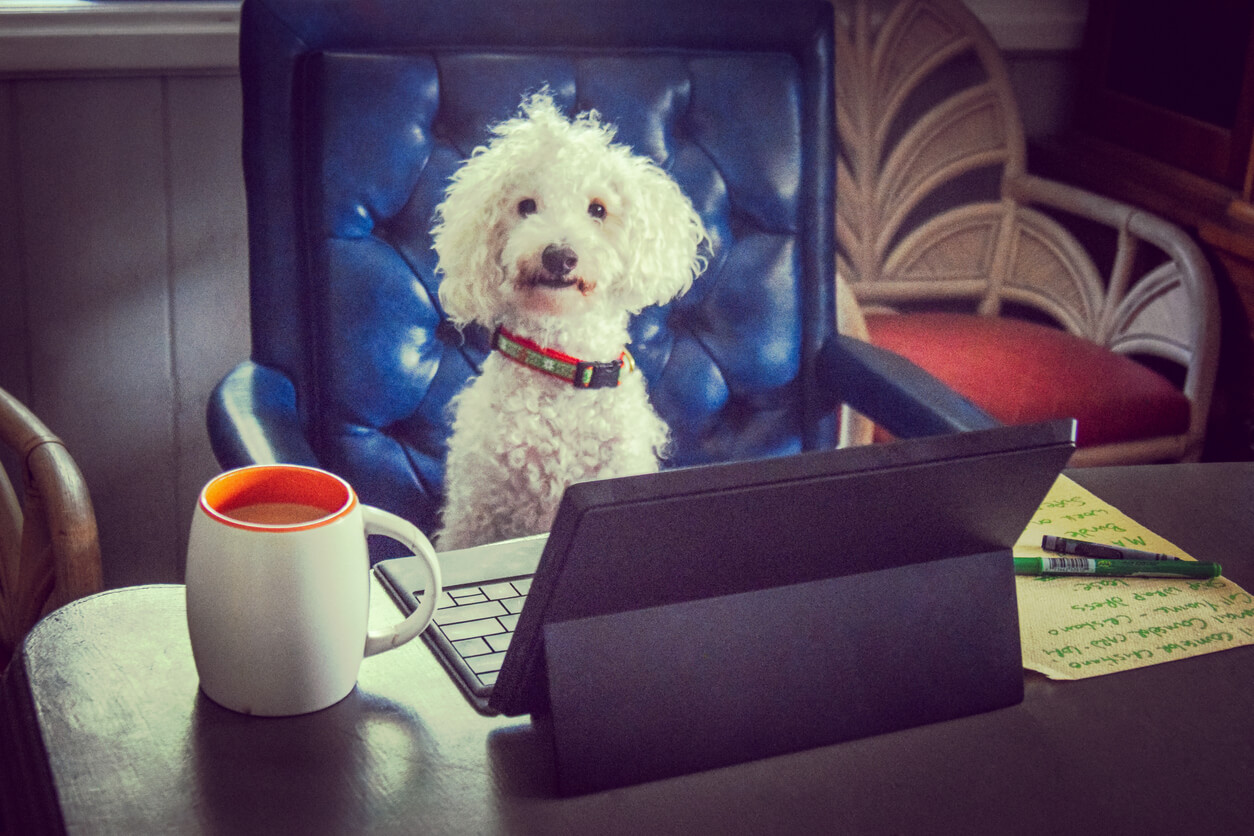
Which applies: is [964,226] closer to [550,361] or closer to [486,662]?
[550,361]

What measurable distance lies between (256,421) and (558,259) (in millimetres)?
289

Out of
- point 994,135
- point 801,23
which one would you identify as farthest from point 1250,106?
point 801,23

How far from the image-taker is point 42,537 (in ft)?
3.51

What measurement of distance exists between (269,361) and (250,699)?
22.4 inches

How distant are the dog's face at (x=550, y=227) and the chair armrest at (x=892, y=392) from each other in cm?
25

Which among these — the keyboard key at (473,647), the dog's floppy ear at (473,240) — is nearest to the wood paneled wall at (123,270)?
the dog's floppy ear at (473,240)

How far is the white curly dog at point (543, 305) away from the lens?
1.08 m

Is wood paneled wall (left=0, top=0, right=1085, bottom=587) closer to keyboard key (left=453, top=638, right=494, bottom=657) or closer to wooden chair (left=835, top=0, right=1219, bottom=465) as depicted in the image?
wooden chair (left=835, top=0, right=1219, bottom=465)

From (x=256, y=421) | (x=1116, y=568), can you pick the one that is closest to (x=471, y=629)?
(x=256, y=421)

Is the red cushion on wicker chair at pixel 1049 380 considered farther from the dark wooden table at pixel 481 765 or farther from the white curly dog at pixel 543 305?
the dark wooden table at pixel 481 765

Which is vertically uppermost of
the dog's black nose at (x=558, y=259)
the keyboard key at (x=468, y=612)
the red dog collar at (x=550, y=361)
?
the dog's black nose at (x=558, y=259)

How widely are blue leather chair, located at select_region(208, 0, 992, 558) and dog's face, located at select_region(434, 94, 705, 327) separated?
0.03m

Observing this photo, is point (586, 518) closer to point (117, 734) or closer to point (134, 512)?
point (117, 734)

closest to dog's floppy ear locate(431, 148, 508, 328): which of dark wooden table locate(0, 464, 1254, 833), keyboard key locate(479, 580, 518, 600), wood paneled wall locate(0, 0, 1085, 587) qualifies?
keyboard key locate(479, 580, 518, 600)
